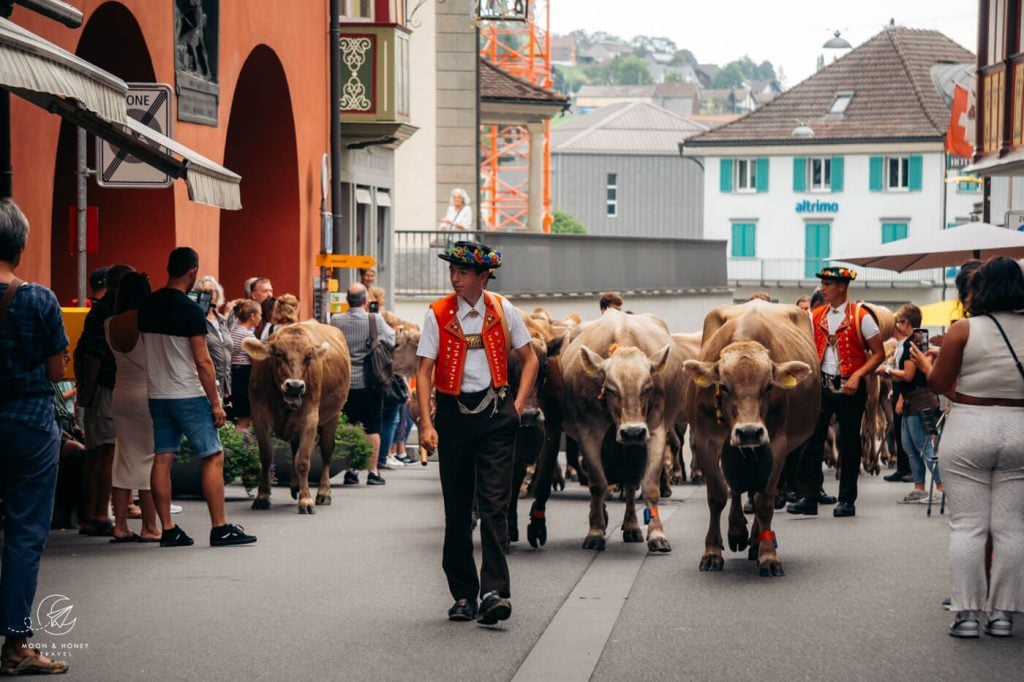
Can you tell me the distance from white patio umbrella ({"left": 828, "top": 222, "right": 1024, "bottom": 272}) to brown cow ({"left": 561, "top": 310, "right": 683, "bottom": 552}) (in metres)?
6.13

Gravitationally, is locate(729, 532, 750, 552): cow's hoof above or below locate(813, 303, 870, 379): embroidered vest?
below

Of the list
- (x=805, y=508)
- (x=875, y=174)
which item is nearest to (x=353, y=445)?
(x=805, y=508)

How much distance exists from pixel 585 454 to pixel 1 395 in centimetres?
609

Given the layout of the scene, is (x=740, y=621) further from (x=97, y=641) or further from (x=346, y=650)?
(x=97, y=641)

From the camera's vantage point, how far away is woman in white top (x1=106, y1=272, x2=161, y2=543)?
40.8ft

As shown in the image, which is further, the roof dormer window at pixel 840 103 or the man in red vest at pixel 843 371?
the roof dormer window at pixel 840 103

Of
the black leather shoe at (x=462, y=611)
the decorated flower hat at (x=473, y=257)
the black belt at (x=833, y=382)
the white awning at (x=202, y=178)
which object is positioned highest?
the white awning at (x=202, y=178)

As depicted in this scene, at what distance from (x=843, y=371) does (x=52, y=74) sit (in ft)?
26.5

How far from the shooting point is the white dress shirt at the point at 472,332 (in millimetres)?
9766

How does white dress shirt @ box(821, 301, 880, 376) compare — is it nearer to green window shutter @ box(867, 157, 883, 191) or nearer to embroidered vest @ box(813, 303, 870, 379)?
embroidered vest @ box(813, 303, 870, 379)

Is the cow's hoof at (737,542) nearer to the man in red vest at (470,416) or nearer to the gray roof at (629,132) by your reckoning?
the man in red vest at (470,416)

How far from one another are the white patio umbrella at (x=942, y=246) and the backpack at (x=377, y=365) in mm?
4955

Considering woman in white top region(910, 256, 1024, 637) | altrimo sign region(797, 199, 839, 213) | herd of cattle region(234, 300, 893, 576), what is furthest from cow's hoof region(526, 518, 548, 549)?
altrimo sign region(797, 199, 839, 213)

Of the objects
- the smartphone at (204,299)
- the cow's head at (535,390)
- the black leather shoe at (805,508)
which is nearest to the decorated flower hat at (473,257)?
the cow's head at (535,390)
